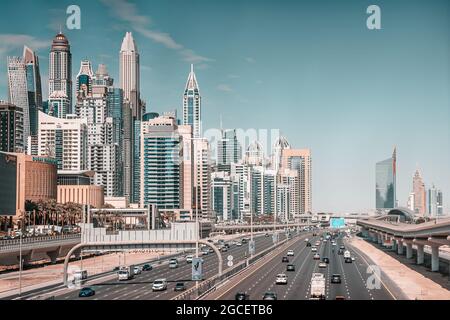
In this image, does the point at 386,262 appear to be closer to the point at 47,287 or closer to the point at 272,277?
the point at 272,277

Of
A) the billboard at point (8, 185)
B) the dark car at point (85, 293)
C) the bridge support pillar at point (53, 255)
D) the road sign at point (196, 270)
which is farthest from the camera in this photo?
the billboard at point (8, 185)

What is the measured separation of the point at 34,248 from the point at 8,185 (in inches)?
2518

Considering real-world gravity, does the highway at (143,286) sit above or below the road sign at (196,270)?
below

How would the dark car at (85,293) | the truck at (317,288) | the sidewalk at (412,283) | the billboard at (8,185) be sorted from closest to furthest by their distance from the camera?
the truck at (317,288), the dark car at (85,293), the sidewalk at (412,283), the billboard at (8,185)

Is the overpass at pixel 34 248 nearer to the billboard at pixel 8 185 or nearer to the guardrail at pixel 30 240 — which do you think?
the guardrail at pixel 30 240

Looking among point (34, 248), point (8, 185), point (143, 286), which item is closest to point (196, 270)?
point (143, 286)

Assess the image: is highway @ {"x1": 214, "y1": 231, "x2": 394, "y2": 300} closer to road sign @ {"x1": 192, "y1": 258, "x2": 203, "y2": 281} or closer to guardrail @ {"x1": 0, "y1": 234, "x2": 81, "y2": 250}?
road sign @ {"x1": 192, "y1": 258, "x2": 203, "y2": 281}

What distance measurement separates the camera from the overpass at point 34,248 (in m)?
82.7

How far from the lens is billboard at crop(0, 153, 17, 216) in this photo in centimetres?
14700

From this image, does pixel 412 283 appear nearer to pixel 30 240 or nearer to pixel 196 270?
pixel 196 270

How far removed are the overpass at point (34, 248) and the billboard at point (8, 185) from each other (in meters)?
40.4

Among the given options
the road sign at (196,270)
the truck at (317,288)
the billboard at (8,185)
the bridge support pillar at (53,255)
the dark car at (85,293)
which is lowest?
the bridge support pillar at (53,255)

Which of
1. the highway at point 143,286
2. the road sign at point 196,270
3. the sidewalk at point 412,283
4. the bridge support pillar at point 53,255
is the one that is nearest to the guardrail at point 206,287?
the road sign at point 196,270

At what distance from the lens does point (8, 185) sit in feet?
495
